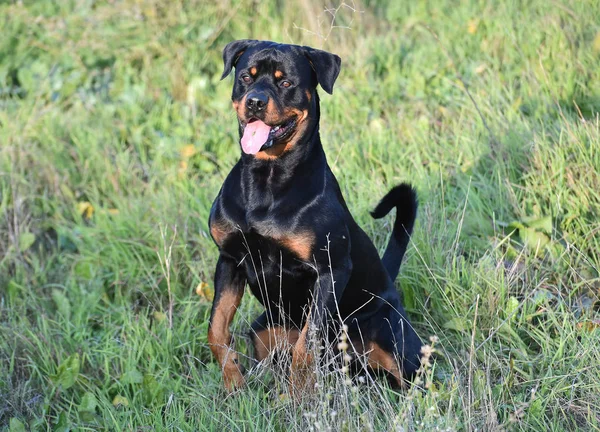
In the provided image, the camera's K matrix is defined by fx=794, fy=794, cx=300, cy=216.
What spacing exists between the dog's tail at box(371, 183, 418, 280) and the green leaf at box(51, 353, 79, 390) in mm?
1496

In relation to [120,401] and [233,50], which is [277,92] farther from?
[120,401]

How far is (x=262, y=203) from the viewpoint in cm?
328

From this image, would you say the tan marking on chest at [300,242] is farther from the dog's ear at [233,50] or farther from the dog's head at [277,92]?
the dog's ear at [233,50]

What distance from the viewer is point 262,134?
128 inches

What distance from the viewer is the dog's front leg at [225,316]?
3.36 metres

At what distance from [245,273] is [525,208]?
175cm

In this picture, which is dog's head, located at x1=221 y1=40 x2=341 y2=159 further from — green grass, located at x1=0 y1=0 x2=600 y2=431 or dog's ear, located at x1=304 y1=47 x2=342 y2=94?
green grass, located at x1=0 y1=0 x2=600 y2=431

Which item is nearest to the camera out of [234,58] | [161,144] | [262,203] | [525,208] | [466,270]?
[262,203]

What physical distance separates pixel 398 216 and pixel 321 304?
0.68 metres

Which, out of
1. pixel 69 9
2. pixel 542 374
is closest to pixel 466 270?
pixel 542 374

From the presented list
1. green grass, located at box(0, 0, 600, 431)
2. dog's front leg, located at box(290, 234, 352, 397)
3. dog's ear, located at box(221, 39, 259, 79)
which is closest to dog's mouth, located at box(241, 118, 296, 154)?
dog's ear, located at box(221, 39, 259, 79)

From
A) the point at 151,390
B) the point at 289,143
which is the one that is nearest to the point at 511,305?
the point at 289,143

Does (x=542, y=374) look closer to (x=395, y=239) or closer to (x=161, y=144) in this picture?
(x=395, y=239)

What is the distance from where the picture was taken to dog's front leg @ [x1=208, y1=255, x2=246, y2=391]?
3361 mm
